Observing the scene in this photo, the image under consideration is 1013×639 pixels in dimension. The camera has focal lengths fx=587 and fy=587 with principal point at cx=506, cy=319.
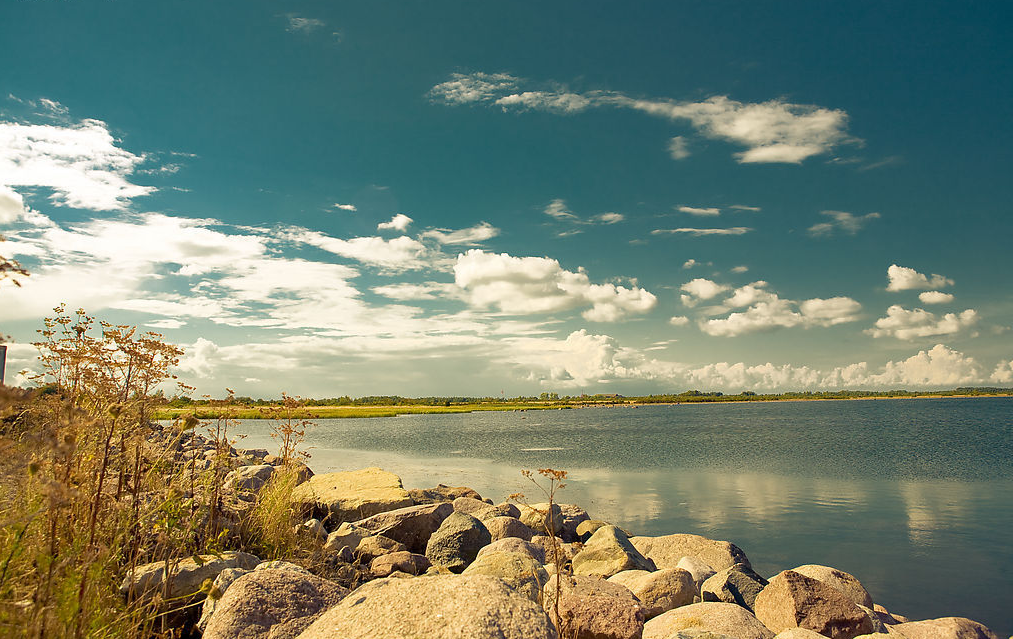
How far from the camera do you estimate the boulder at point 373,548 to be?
32.3 feet

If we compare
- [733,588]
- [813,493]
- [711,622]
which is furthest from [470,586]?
[813,493]

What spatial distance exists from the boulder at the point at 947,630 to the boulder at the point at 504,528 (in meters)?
7.12

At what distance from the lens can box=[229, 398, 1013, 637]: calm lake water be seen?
15445 mm

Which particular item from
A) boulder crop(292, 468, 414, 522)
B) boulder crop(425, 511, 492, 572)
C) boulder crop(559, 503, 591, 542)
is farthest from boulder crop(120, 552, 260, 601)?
boulder crop(559, 503, 591, 542)

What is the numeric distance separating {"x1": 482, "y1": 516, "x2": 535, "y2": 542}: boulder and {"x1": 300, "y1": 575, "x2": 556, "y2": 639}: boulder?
8162 millimetres

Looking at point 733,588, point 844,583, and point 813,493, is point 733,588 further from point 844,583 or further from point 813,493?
point 813,493

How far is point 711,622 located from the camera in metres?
7.36

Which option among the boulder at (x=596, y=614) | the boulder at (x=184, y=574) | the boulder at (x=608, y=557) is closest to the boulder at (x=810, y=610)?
the boulder at (x=608, y=557)

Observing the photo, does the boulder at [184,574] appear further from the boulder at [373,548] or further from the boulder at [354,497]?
the boulder at [354,497]

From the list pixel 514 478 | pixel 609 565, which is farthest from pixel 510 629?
pixel 514 478

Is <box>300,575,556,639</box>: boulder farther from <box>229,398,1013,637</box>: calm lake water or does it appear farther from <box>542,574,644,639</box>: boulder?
<box>229,398,1013,637</box>: calm lake water

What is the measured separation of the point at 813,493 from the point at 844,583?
654 inches

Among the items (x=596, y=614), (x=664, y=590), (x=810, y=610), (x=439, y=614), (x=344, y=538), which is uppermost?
(x=439, y=614)

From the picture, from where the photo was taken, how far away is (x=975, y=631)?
950cm
